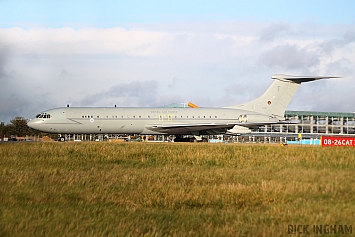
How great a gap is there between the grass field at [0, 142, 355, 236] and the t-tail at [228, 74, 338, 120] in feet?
99.1

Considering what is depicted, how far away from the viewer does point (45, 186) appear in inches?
593

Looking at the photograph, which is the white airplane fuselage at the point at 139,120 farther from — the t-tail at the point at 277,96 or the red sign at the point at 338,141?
the red sign at the point at 338,141

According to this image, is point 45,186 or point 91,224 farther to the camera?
point 45,186

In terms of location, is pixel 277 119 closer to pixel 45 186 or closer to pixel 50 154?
pixel 50 154

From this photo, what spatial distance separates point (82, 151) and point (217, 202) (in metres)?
15.3

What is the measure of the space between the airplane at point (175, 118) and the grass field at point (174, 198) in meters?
27.0

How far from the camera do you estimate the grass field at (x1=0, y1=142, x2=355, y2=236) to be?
1035 cm

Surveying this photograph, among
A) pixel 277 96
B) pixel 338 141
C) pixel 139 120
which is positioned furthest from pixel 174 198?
pixel 277 96

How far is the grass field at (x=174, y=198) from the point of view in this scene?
10.4m

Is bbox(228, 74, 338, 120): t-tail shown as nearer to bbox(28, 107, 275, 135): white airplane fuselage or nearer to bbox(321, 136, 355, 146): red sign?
bbox(28, 107, 275, 135): white airplane fuselage

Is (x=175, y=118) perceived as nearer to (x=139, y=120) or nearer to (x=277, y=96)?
(x=139, y=120)

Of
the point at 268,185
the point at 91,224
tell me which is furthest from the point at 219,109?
the point at 91,224

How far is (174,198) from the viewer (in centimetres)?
1337

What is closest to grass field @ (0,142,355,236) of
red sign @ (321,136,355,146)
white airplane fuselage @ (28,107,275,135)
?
red sign @ (321,136,355,146)
